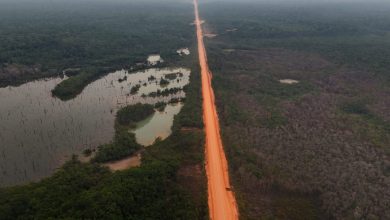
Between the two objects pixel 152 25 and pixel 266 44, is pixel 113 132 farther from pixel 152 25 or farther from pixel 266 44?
pixel 152 25

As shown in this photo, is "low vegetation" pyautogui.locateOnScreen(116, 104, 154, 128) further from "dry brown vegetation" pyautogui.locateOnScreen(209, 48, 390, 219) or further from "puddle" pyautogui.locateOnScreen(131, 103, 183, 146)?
"dry brown vegetation" pyautogui.locateOnScreen(209, 48, 390, 219)

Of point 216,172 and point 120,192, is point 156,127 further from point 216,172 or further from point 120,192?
point 120,192

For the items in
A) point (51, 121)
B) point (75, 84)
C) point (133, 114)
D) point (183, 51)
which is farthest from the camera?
point (183, 51)

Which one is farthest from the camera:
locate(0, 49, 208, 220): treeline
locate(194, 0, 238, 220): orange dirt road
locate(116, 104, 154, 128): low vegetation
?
locate(116, 104, 154, 128): low vegetation

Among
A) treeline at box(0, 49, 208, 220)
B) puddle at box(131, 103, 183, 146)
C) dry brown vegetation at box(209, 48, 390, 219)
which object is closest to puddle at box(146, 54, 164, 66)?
dry brown vegetation at box(209, 48, 390, 219)

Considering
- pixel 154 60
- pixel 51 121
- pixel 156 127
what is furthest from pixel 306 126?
pixel 154 60
